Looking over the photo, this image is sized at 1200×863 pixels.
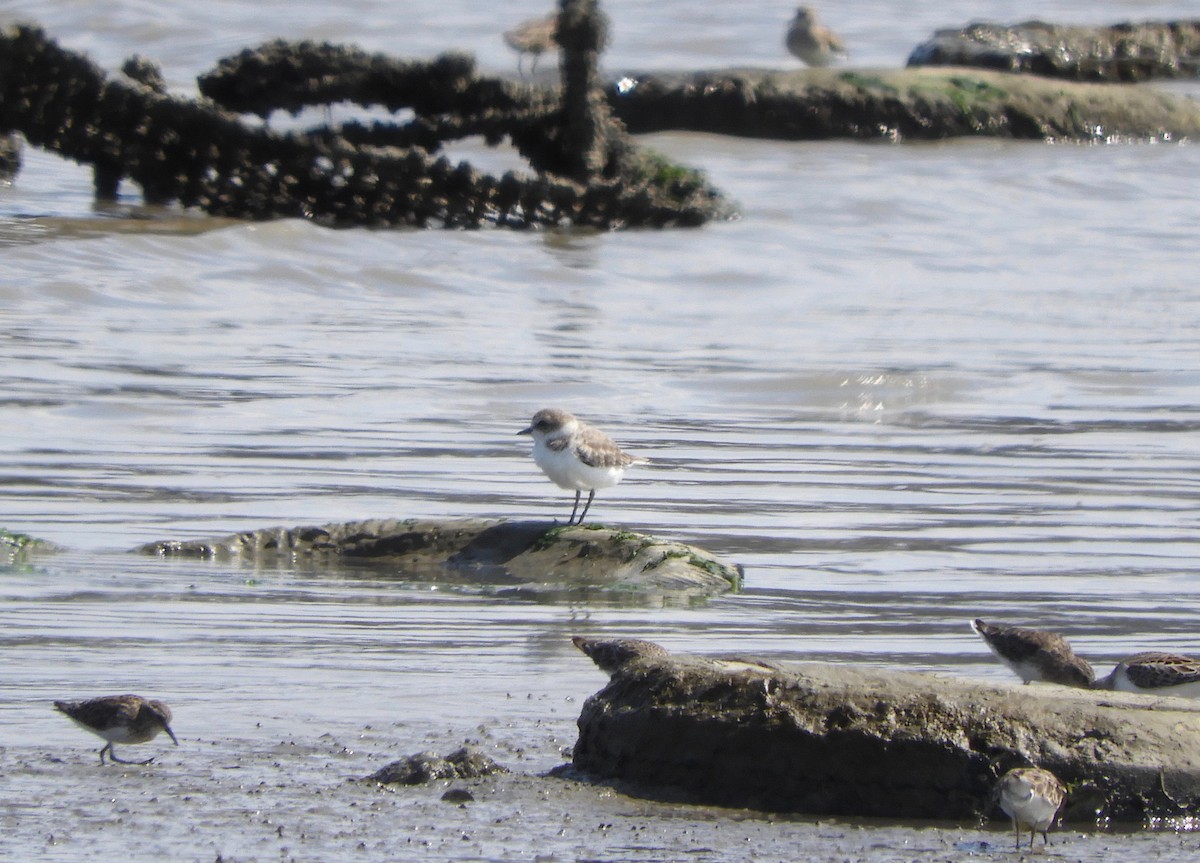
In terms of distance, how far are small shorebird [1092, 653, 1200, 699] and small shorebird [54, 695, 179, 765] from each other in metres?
2.62

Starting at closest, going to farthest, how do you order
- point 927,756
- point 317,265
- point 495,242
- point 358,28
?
1. point 927,756
2. point 317,265
3. point 495,242
4. point 358,28

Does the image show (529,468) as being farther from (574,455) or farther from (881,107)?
(881,107)

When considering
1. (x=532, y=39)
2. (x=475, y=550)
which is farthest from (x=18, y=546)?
(x=532, y=39)

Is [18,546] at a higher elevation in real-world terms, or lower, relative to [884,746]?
lower

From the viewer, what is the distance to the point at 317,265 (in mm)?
16516

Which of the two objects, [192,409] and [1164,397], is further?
[1164,397]

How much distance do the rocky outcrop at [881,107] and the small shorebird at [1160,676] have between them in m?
20.9

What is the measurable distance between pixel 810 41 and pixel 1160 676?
29699 millimetres

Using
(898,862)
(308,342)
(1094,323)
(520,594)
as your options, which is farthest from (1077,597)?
(1094,323)

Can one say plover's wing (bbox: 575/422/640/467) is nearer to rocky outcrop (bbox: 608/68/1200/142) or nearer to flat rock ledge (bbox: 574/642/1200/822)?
flat rock ledge (bbox: 574/642/1200/822)

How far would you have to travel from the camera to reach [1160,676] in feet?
18.5

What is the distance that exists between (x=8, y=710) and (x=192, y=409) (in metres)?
5.37

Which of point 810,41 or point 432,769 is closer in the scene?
point 432,769

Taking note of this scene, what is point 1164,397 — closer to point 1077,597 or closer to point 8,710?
point 1077,597
